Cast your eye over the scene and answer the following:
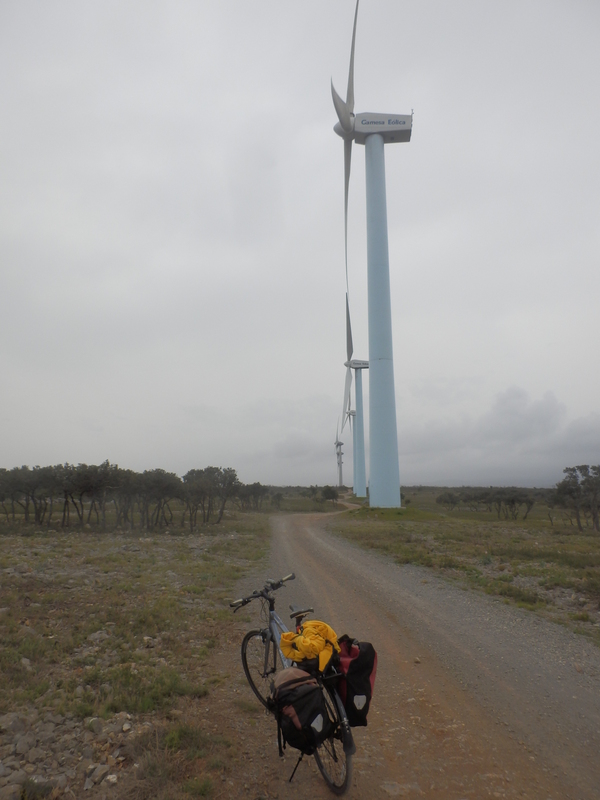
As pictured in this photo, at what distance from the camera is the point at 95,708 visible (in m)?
6.36

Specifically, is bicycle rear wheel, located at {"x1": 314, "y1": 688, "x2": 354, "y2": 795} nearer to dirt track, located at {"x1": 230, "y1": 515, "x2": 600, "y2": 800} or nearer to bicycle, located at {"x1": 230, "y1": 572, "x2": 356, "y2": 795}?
bicycle, located at {"x1": 230, "y1": 572, "x2": 356, "y2": 795}

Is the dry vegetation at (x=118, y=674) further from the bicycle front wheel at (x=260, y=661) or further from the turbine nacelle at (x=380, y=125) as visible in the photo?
the turbine nacelle at (x=380, y=125)

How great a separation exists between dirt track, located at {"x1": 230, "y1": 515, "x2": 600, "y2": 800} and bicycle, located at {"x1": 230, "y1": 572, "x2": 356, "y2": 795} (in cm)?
25

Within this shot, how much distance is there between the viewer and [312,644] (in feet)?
14.7

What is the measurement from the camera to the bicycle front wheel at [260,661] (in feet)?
21.4

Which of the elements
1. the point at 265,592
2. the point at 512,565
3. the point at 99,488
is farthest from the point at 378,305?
the point at 265,592

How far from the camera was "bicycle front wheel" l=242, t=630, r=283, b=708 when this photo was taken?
257 inches

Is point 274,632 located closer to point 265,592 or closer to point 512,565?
point 265,592

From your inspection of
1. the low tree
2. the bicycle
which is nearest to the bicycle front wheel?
the bicycle

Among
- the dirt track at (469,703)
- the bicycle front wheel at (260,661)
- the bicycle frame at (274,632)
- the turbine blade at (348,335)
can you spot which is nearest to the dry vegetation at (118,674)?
the bicycle front wheel at (260,661)

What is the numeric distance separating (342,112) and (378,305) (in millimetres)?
19821

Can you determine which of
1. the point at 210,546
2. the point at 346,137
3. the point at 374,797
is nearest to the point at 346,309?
the point at 346,137

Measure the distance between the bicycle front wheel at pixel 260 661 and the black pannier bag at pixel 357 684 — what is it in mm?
2165

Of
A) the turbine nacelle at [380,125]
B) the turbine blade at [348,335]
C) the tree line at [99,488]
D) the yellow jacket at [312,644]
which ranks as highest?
the turbine nacelle at [380,125]
